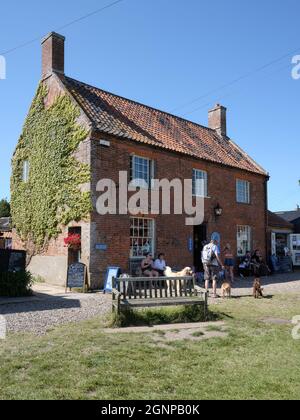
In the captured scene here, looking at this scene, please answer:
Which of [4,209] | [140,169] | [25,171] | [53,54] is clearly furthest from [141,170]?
[4,209]

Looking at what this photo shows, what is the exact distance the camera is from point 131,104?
2020 cm

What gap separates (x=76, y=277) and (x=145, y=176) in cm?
520

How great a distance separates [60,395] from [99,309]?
242 inches

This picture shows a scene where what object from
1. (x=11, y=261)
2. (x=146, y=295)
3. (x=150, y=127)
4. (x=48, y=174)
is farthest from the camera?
(x=150, y=127)

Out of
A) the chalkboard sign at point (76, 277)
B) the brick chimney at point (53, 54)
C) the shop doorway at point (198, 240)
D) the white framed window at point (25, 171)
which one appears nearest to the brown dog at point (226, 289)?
Answer: the chalkboard sign at point (76, 277)

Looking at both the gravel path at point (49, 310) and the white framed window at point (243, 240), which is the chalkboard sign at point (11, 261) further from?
the white framed window at point (243, 240)

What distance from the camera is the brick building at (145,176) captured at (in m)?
15.2

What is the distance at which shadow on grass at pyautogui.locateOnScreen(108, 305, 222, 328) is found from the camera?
27.8 feet

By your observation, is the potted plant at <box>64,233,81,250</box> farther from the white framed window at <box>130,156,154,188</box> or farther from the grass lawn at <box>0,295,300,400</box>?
the grass lawn at <box>0,295,300,400</box>

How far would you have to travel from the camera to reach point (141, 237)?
16.6 metres

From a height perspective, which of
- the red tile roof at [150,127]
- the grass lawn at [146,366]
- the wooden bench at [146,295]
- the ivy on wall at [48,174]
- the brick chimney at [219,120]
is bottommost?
the grass lawn at [146,366]

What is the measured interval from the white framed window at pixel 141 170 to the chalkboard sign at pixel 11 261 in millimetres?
5540

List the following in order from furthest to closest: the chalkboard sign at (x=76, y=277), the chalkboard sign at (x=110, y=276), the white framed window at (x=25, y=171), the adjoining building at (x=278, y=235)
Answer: the adjoining building at (x=278, y=235) → the white framed window at (x=25, y=171) → the chalkboard sign at (x=76, y=277) → the chalkboard sign at (x=110, y=276)

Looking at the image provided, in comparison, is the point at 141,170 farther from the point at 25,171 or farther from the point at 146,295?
the point at 146,295
